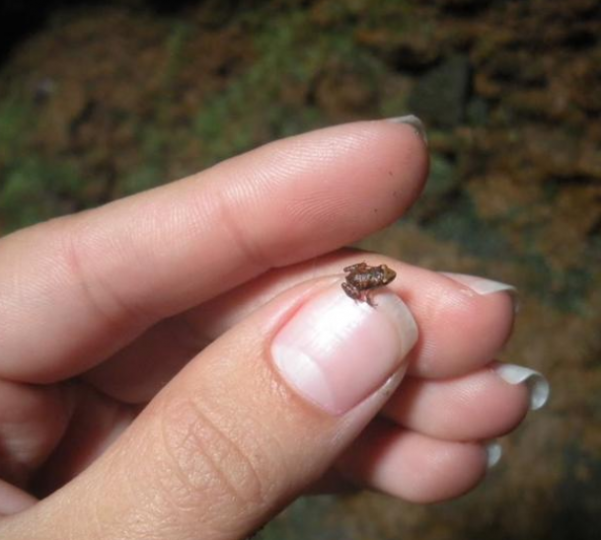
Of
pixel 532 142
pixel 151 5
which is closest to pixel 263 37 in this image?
pixel 151 5

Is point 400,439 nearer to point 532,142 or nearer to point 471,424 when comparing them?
point 471,424

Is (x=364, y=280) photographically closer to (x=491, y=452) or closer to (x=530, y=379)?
(x=530, y=379)

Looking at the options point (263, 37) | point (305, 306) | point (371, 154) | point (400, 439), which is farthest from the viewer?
point (263, 37)

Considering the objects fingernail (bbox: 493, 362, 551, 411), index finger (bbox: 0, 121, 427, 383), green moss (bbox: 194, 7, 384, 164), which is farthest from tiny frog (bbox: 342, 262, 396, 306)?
green moss (bbox: 194, 7, 384, 164)

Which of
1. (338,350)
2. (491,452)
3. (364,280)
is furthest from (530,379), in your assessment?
(338,350)

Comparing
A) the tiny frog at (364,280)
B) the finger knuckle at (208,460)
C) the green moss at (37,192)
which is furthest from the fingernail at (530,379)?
the green moss at (37,192)

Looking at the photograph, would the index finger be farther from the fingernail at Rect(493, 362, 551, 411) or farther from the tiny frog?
the fingernail at Rect(493, 362, 551, 411)
